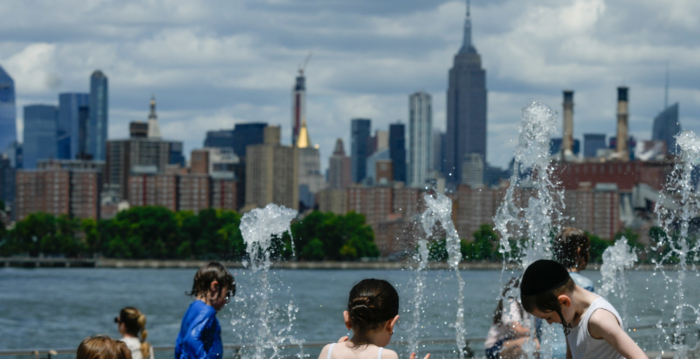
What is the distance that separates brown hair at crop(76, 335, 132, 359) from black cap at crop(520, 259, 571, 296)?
1.69 metres

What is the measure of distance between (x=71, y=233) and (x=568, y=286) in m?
123

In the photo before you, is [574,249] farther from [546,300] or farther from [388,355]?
[388,355]

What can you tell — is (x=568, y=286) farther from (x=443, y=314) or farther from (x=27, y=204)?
(x=27, y=204)

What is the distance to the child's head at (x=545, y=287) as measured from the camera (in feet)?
12.2

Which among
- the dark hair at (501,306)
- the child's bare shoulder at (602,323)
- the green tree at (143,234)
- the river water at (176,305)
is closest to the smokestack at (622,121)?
the green tree at (143,234)

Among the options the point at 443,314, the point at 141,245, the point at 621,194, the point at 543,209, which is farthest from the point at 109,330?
the point at 621,194

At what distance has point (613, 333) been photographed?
3701 millimetres

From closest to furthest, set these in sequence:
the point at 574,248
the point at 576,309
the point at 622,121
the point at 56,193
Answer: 1. the point at 576,309
2. the point at 574,248
3. the point at 622,121
4. the point at 56,193

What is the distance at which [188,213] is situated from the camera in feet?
386

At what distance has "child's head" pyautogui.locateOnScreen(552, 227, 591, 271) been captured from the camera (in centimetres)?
528

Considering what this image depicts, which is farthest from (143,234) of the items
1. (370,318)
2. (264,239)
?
(370,318)

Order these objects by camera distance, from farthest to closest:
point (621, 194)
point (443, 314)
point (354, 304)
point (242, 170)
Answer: point (242, 170), point (621, 194), point (443, 314), point (354, 304)

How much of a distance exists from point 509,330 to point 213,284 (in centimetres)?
187

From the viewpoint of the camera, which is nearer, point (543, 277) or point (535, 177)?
point (543, 277)
